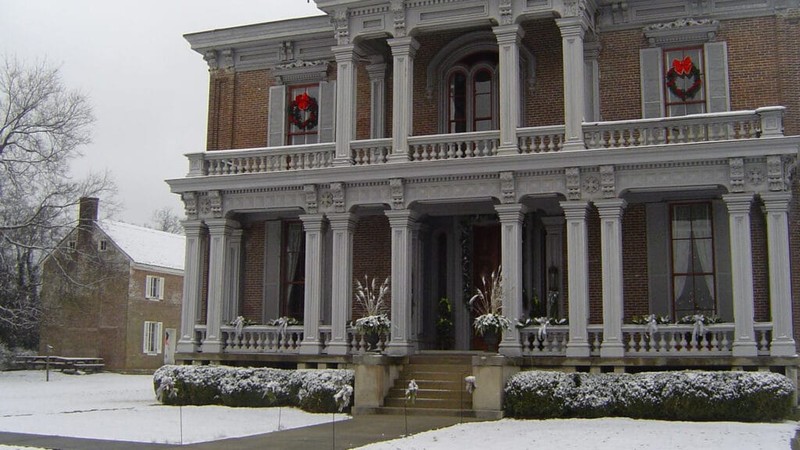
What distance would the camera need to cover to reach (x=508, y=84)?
21.9 meters

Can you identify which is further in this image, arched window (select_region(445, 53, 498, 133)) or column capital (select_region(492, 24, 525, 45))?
arched window (select_region(445, 53, 498, 133))

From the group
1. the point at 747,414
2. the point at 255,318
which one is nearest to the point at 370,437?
the point at 747,414

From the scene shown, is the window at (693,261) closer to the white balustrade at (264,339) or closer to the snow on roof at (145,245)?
the white balustrade at (264,339)

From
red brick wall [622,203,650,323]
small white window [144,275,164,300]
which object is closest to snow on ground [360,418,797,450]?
red brick wall [622,203,650,323]

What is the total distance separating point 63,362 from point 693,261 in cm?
3138

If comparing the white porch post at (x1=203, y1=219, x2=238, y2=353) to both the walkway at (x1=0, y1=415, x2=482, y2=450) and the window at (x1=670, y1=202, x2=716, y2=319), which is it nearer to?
the walkway at (x1=0, y1=415, x2=482, y2=450)

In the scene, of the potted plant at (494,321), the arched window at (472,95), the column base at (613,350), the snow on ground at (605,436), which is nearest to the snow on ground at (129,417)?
the snow on ground at (605,436)

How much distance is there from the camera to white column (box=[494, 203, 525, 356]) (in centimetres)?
2092

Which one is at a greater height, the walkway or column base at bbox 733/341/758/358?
column base at bbox 733/341/758/358

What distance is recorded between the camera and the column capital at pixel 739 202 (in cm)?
1969

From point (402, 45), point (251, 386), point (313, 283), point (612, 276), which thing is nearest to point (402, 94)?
point (402, 45)

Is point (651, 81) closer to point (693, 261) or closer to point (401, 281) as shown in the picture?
point (693, 261)

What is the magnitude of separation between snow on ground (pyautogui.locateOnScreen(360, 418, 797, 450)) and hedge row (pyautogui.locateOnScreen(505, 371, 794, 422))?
0.44 meters

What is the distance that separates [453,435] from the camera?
637 inches
